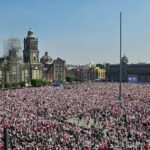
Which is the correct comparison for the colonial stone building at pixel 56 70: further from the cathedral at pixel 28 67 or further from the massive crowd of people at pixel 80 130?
the massive crowd of people at pixel 80 130

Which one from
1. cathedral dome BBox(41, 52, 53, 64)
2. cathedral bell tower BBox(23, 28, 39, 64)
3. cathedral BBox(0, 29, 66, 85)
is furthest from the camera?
cathedral dome BBox(41, 52, 53, 64)

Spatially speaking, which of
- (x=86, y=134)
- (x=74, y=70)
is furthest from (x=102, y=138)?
(x=74, y=70)

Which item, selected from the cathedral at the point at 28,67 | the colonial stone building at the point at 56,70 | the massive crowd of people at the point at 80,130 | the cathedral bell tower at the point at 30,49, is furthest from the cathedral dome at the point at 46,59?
the massive crowd of people at the point at 80,130

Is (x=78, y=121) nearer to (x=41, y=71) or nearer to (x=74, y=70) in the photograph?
(x=41, y=71)

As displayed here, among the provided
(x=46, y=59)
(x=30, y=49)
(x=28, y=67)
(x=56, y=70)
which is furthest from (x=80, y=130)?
(x=46, y=59)

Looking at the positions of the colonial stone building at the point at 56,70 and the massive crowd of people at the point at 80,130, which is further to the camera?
the colonial stone building at the point at 56,70

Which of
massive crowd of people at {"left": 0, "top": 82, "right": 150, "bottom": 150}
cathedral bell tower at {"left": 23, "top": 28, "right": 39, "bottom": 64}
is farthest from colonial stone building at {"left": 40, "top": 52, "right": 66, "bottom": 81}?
massive crowd of people at {"left": 0, "top": 82, "right": 150, "bottom": 150}

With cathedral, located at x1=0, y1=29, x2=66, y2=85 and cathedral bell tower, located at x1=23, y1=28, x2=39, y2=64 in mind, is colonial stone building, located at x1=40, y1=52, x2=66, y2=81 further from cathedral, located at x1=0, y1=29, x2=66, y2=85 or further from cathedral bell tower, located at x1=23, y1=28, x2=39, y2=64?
cathedral bell tower, located at x1=23, y1=28, x2=39, y2=64

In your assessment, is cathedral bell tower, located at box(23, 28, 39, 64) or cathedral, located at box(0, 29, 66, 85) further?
cathedral bell tower, located at box(23, 28, 39, 64)

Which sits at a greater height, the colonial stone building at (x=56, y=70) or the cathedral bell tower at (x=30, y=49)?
the cathedral bell tower at (x=30, y=49)
